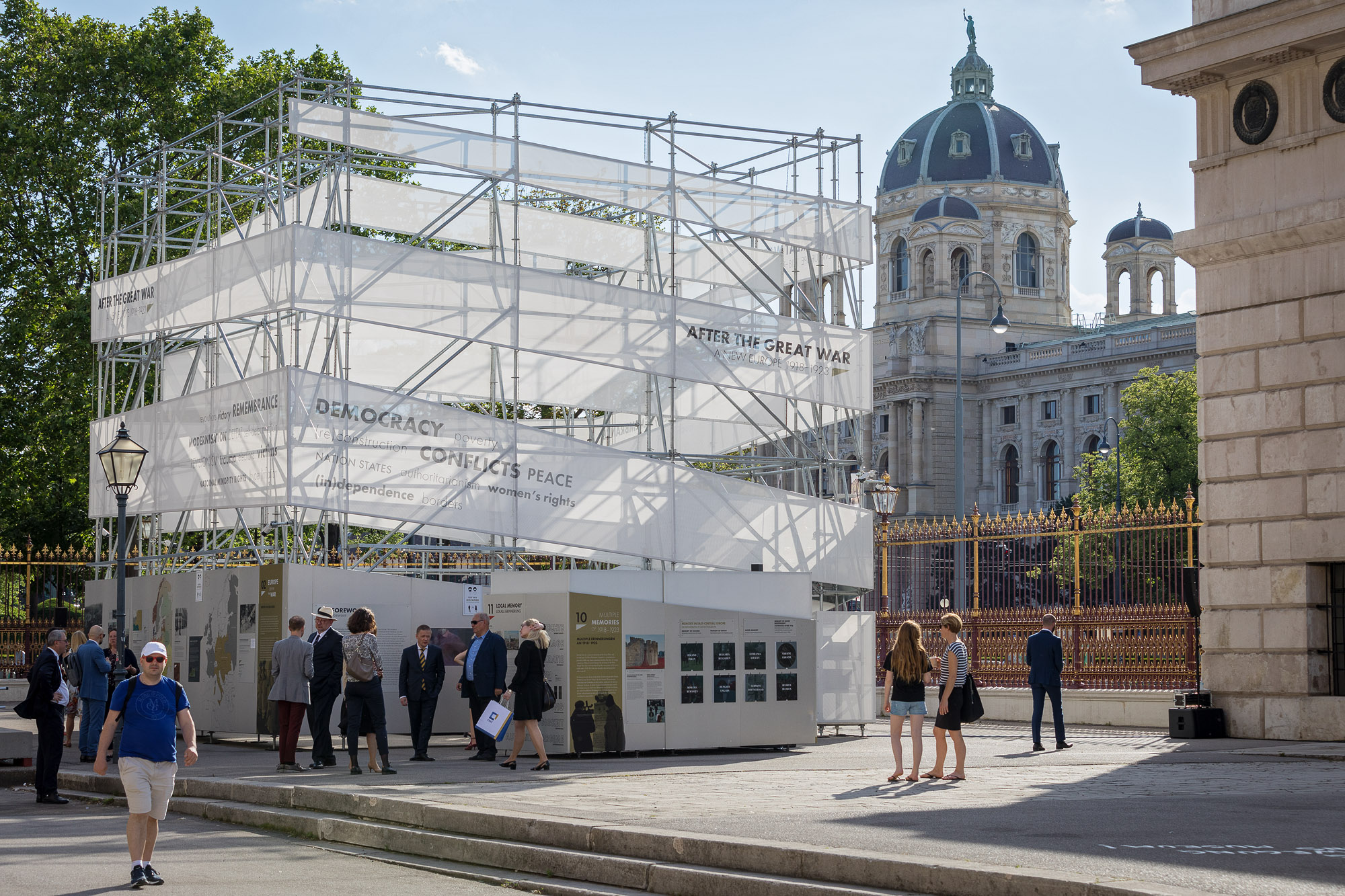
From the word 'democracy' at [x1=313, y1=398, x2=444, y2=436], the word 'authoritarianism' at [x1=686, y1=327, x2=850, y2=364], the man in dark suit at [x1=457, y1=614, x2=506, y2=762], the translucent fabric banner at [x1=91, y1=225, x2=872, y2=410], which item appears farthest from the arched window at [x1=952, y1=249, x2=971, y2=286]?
the man in dark suit at [x1=457, y1=614, x2=506, y2=762]

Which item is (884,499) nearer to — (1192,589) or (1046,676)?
(1192,589)

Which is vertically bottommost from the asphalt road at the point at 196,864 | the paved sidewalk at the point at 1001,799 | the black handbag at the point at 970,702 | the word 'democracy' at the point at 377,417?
the asphalt road at the point at 196,864

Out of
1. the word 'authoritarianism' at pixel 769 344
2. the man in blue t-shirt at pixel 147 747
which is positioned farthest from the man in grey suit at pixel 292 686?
the word 'authoritarianism' at pixel 769 344

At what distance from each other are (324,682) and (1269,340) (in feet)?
35.4

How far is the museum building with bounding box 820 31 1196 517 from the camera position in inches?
3895

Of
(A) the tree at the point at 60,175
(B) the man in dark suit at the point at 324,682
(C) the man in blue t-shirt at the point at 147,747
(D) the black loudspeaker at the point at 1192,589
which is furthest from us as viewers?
(A) the tree at the point at 60,175

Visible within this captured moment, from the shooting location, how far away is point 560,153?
2348 centimetres

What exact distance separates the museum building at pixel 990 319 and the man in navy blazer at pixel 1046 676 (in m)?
69.7

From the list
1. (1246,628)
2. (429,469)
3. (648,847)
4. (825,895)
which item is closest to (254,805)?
(648,847)

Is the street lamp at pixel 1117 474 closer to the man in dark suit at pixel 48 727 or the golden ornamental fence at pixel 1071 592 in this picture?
the golden ornamental fence at pixel 1071 592

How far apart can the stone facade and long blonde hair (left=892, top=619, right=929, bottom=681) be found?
5.39 m

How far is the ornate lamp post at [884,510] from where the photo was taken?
1029 inches

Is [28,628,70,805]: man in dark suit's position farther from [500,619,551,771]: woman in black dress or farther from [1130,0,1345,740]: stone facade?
[1130,0,1345,740]: stone facade

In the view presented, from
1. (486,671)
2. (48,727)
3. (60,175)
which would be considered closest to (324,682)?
(486,671)
